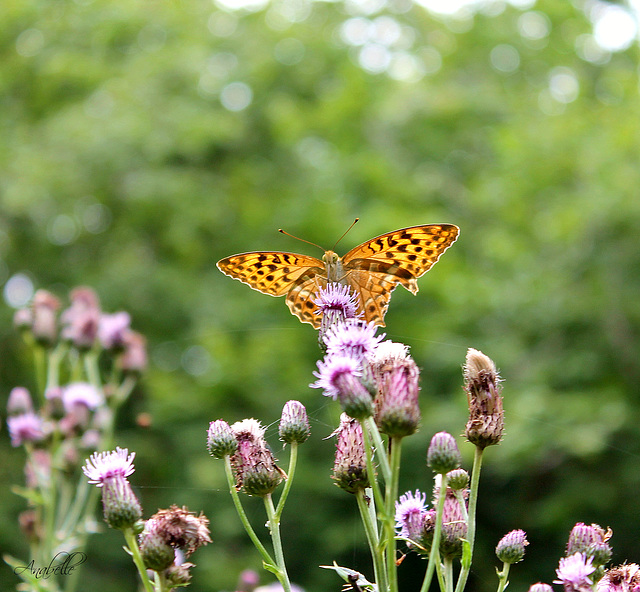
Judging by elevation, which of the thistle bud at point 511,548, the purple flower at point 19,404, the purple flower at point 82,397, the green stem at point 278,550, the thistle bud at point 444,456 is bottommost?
the purple flower at point 19,404

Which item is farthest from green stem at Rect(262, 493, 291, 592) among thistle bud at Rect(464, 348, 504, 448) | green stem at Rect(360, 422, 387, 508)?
thistle bud at Rect(464, 348, 504, 448)

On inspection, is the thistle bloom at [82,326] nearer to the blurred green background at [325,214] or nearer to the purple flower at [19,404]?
the purple flower at [19,404]

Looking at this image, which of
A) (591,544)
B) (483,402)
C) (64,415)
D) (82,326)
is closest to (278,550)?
(483,402)

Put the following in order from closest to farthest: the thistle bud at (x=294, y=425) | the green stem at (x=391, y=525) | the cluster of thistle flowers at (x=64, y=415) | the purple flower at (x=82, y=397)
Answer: the green stem at (x=391, y=525) < the thistle bud at (x=294, y=425) < the cluster of thistle flowers at (x=64, y=415) < the purple flower at (x=82, y=397)

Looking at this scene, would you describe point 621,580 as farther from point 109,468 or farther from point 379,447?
point 109,468

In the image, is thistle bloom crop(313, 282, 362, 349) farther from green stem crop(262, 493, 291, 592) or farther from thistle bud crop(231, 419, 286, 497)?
green stem crop(262, 493, 291, 592)

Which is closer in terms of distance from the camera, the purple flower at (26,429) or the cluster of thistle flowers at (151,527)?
the cluster of thistle flowers at (151,527)

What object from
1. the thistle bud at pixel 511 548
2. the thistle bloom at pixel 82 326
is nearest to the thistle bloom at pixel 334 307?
the thistle bud at pixel 511 548
